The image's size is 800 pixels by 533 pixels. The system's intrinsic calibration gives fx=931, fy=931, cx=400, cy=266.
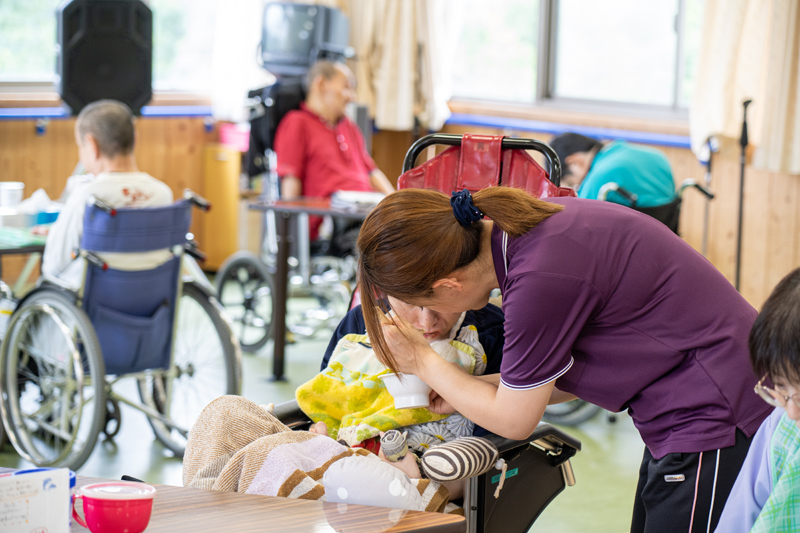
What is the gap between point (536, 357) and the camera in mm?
1390

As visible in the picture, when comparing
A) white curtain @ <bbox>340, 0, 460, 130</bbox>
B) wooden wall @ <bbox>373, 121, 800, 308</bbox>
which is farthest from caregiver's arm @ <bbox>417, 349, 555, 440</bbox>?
white curtain @ <bbox>340, 0, 460, 130</bbox>

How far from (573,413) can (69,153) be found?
3.15 m

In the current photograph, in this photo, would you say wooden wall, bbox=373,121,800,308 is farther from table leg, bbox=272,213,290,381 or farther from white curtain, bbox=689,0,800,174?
table leg, bbox=272,213,290,381

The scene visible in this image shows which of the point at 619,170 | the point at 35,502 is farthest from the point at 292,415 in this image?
the point at 619,170

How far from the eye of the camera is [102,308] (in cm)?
281

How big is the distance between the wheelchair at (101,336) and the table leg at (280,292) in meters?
0.72

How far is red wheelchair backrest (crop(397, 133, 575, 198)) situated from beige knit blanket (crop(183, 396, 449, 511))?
24.1 inches

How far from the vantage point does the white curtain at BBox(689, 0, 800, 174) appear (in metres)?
4.36

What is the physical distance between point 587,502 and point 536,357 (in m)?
1.63

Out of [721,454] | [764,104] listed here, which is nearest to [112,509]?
[721,454]

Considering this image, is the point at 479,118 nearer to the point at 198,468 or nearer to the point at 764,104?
the point at 764,104

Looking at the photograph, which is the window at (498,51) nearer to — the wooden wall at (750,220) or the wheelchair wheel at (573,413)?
the wooden wall at (750,220)

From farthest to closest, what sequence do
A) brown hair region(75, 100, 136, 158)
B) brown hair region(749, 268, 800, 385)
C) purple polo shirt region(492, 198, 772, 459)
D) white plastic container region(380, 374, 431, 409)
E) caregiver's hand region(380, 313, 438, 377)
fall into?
1. brown hair region(75, 100, 136, 158)
2. white plastic container region(380, 374, 431, 409)
3. caregiver's hand region(380, 313, 438, 377)
4. purple polo shirt region(492, 198, 772, 459)
5. brown hair region(749, 268, 800, 385)

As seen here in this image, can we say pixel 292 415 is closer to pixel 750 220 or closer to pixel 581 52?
pixel 750 220
